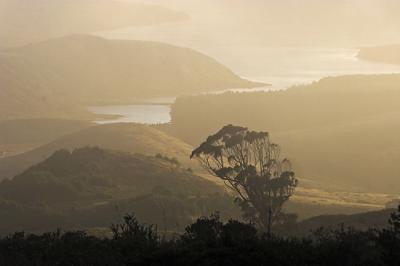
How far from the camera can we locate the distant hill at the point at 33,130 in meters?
149

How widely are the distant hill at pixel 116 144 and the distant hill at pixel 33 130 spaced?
89.6 ft

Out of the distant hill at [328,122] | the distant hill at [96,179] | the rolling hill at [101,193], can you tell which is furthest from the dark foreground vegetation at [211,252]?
the distant hill at [328,122]

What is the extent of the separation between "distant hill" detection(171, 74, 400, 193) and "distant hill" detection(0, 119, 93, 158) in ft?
83.4

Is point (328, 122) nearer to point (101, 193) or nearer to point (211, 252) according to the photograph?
point (101, 193)

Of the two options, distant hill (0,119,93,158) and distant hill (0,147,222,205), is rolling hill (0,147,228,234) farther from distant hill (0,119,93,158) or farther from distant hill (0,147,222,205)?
distant hill (0,119,93,158)

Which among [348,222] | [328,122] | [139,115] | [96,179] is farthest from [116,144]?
[139,115]

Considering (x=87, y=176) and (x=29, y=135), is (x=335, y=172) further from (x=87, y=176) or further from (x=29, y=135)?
(x=29, y=135)

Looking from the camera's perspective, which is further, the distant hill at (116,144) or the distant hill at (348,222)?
the distant hill at (116,144)

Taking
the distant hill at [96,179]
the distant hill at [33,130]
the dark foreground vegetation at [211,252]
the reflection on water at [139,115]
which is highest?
the reflection on water at [139,115]

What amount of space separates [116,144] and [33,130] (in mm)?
61039

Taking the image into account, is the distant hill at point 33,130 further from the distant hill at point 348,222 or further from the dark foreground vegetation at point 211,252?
the dark foreground vegetation at point 211,252

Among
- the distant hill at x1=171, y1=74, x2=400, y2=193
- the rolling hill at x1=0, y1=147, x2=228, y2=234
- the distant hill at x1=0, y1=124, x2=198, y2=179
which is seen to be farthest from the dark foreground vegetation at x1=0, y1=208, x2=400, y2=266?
the distant hill at x1=171, y1=74, x2=400, y2=193

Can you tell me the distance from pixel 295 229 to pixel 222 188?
88.2 feet

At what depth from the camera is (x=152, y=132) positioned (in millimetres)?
112250
